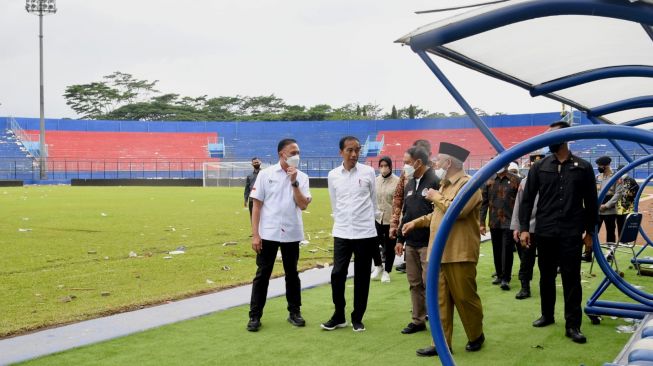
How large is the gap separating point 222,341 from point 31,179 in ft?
156

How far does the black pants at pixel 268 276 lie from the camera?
6.43 metres


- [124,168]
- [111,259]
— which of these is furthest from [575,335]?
[124,168]

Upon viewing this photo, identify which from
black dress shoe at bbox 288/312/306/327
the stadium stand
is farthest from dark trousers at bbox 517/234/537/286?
the stadium stand

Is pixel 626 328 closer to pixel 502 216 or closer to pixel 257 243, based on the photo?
pixel 502 216

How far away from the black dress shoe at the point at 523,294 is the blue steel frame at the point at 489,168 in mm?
4746

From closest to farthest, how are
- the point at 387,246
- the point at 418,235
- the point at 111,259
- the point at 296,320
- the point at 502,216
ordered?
the point at 418,235
the point at 296,320
the point at 502,216
the point at 387,246
the point at 111,259

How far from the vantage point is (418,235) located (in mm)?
6137

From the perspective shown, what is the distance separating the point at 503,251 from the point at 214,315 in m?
4.00

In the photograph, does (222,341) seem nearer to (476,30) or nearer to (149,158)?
(476,30)

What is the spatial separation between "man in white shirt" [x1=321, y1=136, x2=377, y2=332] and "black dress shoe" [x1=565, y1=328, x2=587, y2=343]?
1.86m

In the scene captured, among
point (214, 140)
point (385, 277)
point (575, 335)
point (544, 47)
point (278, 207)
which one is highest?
point (214, 140)

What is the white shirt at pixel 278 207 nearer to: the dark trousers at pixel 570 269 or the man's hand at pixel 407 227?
the man's hand at pixel 407 227

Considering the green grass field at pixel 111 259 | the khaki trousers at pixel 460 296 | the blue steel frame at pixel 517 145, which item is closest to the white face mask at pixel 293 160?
the khaki trousers at pixel 460 296

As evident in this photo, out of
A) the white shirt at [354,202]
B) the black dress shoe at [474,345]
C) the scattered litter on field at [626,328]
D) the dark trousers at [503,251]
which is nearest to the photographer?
the black dress shoe at [474,345]
